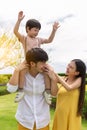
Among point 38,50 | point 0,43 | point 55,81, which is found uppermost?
point 38,50

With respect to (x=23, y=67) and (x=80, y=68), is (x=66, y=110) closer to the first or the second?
(x=80, y=68)

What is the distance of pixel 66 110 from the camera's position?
4922 millimetres

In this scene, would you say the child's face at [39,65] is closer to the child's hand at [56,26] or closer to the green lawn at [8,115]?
the child's hand at [56,26]

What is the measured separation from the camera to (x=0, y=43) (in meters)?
17.0

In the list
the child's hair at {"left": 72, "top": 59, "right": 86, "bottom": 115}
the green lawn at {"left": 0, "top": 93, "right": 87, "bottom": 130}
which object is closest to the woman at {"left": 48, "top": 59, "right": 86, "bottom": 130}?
the child's hair at {"left": 72, "top": 59, "right": 86, "bottom": 115}

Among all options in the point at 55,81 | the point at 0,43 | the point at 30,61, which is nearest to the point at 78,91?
the point at 55,81

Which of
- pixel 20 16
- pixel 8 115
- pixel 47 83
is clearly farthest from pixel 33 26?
pixel 8 115

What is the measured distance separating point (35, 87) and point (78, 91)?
587 millimetres

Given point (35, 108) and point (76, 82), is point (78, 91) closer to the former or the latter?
point (76, 82)

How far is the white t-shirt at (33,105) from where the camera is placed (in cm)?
463

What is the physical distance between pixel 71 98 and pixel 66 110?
0.16 metres

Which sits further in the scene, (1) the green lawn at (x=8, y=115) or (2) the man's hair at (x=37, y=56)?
(1) the green lawn at (x=8, y=115)

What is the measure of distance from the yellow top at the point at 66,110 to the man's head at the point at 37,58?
1.53ft

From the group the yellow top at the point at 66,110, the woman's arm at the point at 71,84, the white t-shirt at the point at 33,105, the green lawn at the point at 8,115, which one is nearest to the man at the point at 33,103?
the white t-shirt at the point at 33,105
